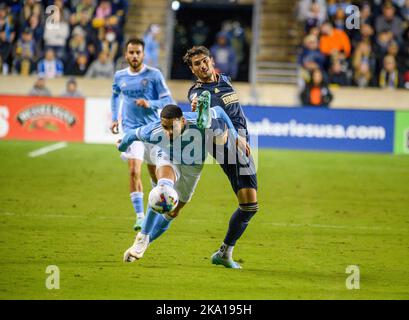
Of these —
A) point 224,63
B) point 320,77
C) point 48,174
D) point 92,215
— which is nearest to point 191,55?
point 92,215

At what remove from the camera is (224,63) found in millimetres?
24656

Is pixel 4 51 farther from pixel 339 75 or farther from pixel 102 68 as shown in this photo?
pixel 339 75

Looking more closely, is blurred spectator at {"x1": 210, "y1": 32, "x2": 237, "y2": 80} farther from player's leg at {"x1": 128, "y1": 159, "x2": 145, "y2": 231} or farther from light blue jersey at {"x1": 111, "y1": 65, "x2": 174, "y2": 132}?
player's leg at {"x1": 128, "y1": 159, "x2": 145, "y2": 231}

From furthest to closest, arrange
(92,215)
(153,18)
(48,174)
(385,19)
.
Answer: (153,18), (385,19), (48,174), (92,215)

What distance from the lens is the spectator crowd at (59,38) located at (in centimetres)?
2397

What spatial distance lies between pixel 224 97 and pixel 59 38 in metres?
15.9

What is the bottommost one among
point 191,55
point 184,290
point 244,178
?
point 184,290

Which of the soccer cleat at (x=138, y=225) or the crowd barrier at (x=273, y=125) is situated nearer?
the soccer cleat at (x=138, y=225)

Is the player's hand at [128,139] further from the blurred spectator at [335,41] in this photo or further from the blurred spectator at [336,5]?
the blurred spectator at [336,5]

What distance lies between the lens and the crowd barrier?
21047 mm

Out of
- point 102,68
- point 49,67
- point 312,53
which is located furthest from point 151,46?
point 312,53

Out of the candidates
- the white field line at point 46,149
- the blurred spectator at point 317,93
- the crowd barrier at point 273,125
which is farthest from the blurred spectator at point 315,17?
the white field line at point 46,149
